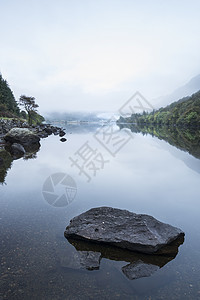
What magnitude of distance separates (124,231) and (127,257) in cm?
72

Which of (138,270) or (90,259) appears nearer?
(138,270)

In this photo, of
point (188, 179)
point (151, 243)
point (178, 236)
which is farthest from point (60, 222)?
point (188, 179)

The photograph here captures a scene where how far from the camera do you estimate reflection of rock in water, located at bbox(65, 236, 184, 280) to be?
4.03 meters

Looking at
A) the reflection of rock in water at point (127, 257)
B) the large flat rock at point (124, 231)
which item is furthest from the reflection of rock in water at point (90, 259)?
the large flat rock at point (124, 231)

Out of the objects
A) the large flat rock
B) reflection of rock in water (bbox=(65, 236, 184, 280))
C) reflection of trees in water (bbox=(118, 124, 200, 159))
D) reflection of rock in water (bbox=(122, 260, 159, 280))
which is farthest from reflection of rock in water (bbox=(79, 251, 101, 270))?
reflection of trees in water (bbox=(118, 124, 200, 159))

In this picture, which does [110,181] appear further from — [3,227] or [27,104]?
[27,104]

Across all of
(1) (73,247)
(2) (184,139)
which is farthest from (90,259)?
(2) (184,139)

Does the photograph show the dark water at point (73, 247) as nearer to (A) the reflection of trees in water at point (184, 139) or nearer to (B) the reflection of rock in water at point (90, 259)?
(B) the reflection of rock in water at point (90, 259)

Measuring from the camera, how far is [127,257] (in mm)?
4496

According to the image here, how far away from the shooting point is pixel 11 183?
31.2 feet

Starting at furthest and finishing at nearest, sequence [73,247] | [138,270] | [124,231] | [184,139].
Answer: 1. [184,139]
2. [124,231]
3. [73,247]
4. [138,270]

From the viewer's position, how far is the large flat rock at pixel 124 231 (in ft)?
15.3

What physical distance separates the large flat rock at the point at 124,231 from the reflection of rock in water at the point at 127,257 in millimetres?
121

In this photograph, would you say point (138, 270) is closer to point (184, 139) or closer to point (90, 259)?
point (90, 259)
